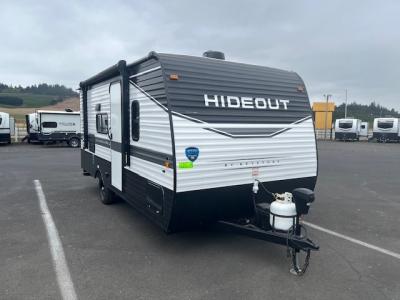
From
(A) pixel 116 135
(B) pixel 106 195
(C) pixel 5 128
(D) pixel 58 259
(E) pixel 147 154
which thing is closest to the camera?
(D) pixel 58 259

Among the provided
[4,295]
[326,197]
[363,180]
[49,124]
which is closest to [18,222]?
[4,295]

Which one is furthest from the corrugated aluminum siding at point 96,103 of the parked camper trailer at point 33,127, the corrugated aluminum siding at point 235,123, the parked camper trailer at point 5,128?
the parked camper trailer at point 5,128

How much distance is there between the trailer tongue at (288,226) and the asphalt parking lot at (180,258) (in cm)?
30

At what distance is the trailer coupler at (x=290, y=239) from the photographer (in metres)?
4.12

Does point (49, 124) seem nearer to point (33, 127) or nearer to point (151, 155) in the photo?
point (33, 127)

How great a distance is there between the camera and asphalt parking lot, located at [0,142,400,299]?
3.90 metres

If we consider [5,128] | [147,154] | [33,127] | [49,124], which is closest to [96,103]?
[147,154]

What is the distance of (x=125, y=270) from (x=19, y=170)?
1026cm

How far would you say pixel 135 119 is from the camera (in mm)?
5516

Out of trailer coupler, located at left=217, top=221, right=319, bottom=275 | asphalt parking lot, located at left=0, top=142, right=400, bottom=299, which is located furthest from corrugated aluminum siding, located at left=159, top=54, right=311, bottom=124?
asphalt parking lot, located at left=0, top=142, right=400, bottom=299

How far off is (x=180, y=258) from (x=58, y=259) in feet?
5.67

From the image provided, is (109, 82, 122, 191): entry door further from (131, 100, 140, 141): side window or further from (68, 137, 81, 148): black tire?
(68, 137, 81, 148): black tire

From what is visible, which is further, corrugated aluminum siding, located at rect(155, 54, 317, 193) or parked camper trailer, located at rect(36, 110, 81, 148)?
parked camper trailer, located at rect(36, 110, 81, 148)

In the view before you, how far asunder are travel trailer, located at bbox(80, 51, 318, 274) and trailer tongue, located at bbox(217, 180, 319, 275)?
0.04 feet
